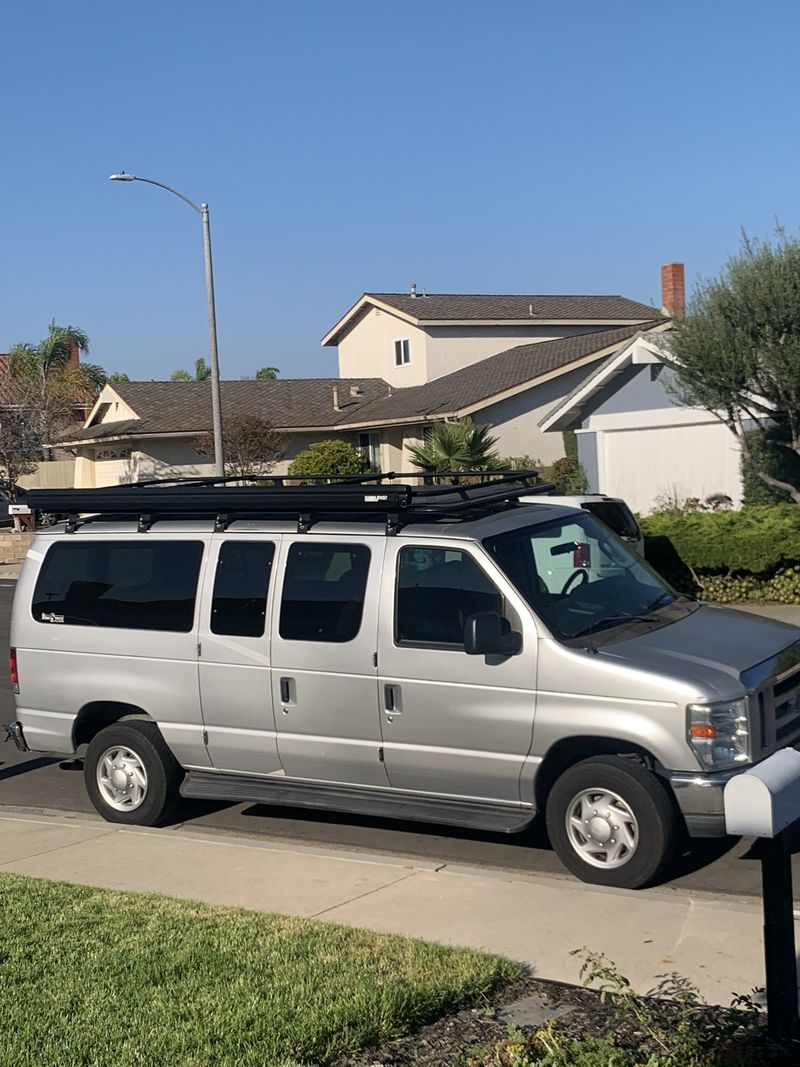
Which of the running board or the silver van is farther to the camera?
the running board

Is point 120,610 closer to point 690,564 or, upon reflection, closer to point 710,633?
point 710,633

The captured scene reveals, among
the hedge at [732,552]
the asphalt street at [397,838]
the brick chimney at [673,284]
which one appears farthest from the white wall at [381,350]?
the asphalt street at [397,838]

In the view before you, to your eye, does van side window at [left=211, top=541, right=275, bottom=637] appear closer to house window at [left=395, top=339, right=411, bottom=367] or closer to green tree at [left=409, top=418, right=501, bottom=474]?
green tree at [left=409, top=418, right=501, bottom=474]

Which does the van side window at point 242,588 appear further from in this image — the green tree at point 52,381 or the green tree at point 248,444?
the green tree at point 52,381

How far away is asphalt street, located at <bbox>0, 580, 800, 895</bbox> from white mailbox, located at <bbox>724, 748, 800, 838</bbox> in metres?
2.10

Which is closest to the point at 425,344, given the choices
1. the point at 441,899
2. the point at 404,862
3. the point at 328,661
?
the point at 328,661

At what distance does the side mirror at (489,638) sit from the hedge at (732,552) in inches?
433

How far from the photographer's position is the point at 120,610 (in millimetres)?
8234

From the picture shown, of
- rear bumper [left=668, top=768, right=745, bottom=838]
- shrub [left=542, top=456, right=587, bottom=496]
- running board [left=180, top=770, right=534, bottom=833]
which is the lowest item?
running board [left=180, top=770, right=534, bottom=833]

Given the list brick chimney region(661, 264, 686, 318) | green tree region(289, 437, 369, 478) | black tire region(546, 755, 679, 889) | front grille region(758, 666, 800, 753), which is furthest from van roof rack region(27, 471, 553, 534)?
brick chimney region(661, 264, 686, 318)

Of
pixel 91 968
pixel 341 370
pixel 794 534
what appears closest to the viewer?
pixel 91 968

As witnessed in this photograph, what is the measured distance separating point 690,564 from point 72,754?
36.7 feet

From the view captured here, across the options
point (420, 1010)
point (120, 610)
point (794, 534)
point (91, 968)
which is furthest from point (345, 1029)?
point (794, 534)

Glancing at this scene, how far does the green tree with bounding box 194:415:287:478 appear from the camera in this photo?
35.8m
